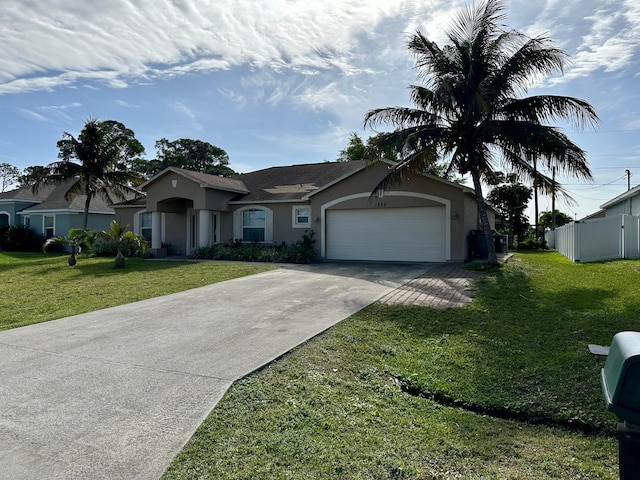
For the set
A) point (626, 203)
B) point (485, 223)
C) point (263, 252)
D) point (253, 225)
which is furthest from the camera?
point (626, 203)

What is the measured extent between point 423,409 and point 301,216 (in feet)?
52.1

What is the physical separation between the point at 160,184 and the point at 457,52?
1504 cm

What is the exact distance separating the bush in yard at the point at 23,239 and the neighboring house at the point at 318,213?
314 inches

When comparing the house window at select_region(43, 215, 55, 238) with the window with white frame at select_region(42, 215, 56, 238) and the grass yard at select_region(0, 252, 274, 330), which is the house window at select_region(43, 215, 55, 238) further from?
the grass yard at select_region(0, 252, 274, 330)

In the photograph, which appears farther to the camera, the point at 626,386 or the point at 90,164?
the point at 90,164

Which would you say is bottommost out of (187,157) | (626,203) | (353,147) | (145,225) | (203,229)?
(203,229)

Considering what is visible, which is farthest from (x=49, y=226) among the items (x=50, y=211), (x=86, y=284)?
(x=86, y=284)

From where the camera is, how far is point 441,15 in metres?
13.7

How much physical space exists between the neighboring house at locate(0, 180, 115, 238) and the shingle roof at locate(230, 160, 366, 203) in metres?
11.2

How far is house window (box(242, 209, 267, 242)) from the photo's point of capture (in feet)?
66.7

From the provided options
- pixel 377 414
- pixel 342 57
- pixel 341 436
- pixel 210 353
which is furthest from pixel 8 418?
pixel 342 57

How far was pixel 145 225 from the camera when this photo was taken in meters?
23.6

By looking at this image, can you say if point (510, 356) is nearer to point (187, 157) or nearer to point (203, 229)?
point (203, 229)

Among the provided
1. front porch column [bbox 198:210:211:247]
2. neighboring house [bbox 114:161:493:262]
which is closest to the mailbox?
neighboring house [bbox 114:161:493:262]
